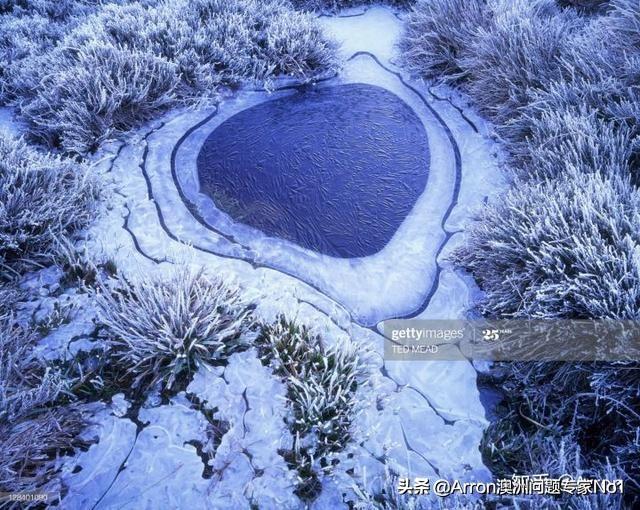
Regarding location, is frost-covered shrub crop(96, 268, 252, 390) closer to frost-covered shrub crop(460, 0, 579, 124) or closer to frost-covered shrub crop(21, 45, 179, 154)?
frost-covered shrub crop(21, 45, 179, 154)

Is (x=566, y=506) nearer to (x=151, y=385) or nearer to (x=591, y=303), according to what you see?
(x=591, y=303)

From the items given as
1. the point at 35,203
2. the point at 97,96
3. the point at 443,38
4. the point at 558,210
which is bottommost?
the point at 35,203

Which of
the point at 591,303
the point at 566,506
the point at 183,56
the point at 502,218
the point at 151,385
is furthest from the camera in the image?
the point at 183,56

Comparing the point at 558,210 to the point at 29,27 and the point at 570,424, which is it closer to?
the point at 570,424

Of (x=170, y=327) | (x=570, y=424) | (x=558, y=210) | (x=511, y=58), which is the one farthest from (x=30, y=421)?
(x=511, y=58)

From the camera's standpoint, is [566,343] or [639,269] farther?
[566,343]

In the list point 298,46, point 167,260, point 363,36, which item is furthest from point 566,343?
point 363,36
